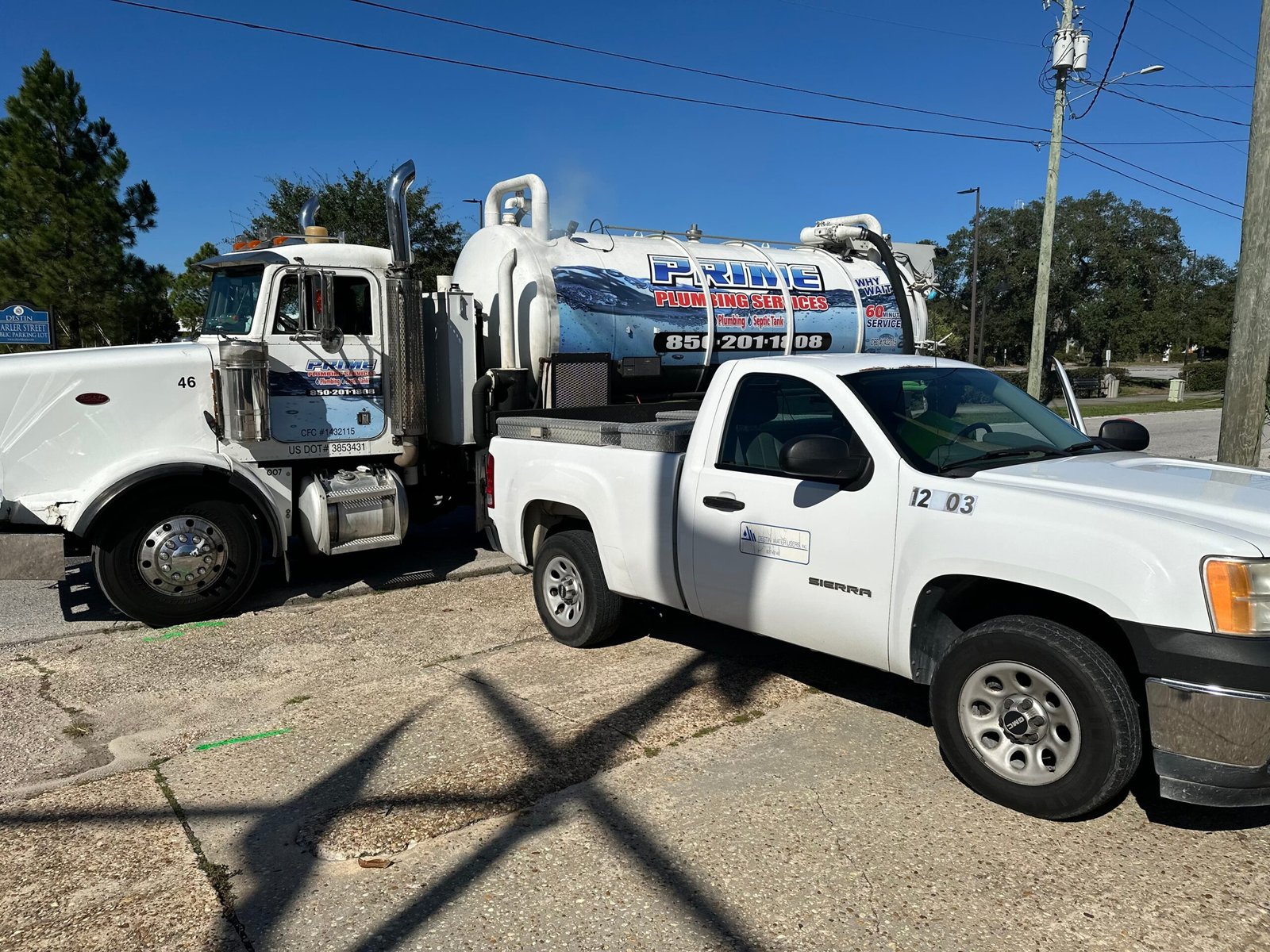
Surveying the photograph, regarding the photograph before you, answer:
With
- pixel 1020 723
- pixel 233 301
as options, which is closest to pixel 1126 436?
pixel 1020 723

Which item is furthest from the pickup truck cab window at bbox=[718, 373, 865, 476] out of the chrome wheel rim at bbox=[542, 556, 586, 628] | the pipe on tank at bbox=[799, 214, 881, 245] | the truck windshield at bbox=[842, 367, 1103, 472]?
the pipe on tank at bbox=[799, 214, 881, 245]

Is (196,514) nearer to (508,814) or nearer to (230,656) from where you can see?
(230,656)

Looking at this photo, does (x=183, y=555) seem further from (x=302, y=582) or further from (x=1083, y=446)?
(x=1083, y=446)

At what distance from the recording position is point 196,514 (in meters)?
7.20

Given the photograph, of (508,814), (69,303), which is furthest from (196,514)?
(69,303)

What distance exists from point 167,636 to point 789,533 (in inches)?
186

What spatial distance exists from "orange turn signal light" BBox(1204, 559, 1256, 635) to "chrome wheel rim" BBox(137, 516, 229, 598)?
21.4 feet

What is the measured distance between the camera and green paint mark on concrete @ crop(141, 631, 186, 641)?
264 inches

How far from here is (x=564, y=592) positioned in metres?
6.30

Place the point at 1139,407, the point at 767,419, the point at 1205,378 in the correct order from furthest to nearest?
1. the point at 1205,378
2. the point at 1139,407
3. the point at 767,419

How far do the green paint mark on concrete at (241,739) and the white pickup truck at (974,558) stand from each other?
6.38 ft

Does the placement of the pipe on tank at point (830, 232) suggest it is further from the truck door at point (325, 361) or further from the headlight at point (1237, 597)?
the headlight at point (1237, 597)

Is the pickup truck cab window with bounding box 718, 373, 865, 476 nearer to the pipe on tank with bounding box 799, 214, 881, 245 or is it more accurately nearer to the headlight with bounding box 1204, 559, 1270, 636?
the headlight with bounding box 1204, 559, 1270, 636

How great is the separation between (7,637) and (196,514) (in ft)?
4.93
